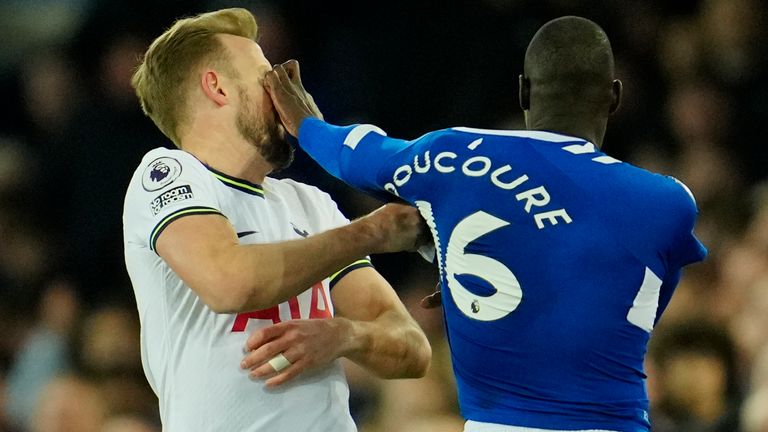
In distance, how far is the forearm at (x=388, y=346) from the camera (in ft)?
12.6

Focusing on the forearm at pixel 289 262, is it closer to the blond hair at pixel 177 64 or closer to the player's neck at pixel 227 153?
the player's neck at pixel 227 153

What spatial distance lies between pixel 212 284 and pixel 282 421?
512 millimetres

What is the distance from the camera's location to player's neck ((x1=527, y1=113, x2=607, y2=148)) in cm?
342

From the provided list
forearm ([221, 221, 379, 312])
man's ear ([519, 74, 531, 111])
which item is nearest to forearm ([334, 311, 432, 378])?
forearm ([221, 221, 379, 312])

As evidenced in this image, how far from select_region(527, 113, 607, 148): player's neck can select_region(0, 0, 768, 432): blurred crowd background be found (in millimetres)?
3156

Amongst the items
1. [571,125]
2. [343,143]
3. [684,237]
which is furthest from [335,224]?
[684,237]

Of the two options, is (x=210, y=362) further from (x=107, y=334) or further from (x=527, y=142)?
(x=107, y=334)

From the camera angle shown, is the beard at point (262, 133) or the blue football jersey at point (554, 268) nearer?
the blue football jersey at point (554, 268)

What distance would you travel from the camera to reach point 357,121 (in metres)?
7.84

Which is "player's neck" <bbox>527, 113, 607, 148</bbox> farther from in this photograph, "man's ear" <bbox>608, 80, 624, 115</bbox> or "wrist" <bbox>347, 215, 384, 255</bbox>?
"wrist" <bbox>347, 215, 384, 255</bbox>

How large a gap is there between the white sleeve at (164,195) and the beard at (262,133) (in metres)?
0.21

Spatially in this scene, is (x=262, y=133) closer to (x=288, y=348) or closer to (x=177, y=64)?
(x=177, y=64)

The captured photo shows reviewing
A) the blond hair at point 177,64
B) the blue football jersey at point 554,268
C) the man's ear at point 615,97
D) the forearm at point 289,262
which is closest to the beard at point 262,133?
the blond hair at point 177,64

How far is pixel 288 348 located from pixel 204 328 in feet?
0.92
